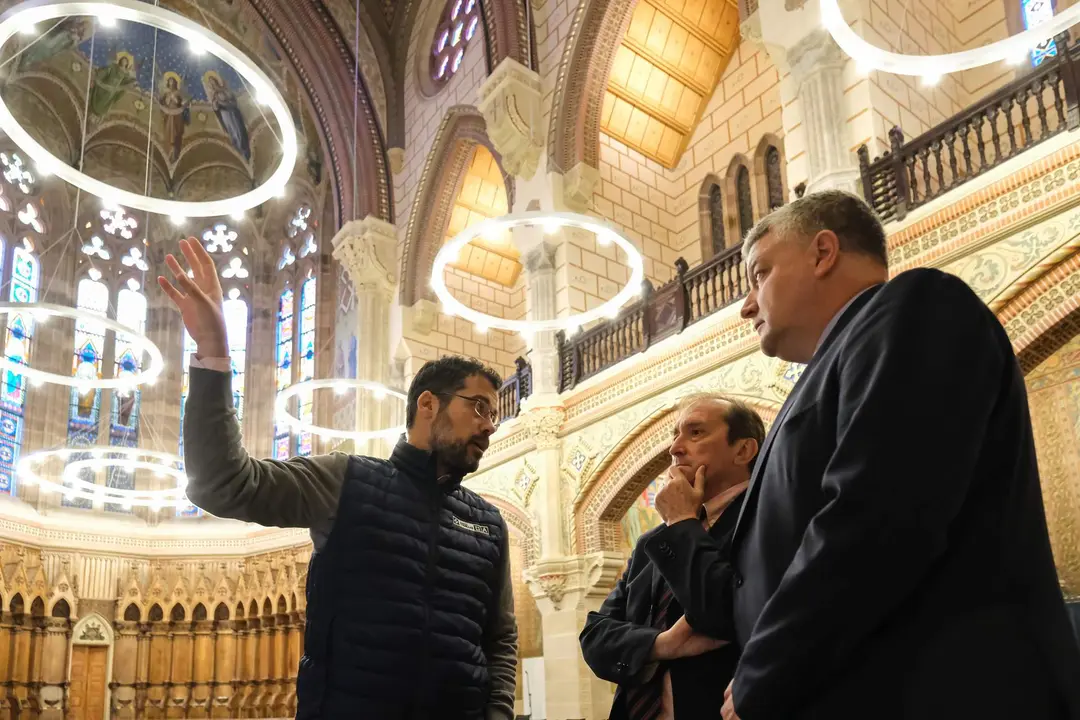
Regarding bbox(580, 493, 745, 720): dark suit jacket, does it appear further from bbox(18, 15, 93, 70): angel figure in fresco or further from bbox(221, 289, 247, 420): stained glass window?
bbox(18, 15, 93, 70): angel figure in fresco

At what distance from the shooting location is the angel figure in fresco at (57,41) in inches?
719

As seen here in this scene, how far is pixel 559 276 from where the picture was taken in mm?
11875

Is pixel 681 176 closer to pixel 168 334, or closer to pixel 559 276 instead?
pixel 559 276

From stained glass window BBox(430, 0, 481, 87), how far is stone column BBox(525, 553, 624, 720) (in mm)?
8634

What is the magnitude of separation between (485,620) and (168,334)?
19.4 metres

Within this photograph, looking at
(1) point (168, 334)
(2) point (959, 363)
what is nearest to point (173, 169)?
(1) point (168, 334)

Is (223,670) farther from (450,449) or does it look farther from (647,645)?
(647,645)

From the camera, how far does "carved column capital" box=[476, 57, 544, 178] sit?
491 inches

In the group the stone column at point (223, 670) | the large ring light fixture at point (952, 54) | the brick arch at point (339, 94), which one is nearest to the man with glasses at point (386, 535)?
the large ring light fixture at point (952, 54)

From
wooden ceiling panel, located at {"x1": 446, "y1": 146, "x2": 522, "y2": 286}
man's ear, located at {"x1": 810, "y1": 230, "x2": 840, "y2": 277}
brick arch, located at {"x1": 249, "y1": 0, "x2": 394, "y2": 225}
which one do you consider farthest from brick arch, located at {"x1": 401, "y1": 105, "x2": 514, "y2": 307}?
man's ear, located at {"x1": 810, "y1": 230, "x2": 840, "y2": 277}

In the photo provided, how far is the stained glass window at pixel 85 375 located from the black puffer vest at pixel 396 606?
18.3 metres

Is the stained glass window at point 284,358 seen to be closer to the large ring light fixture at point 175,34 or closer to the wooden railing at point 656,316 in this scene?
the wooden railing at point 656,316

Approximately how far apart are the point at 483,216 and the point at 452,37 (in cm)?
307

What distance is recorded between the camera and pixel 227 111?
20.6 meters
